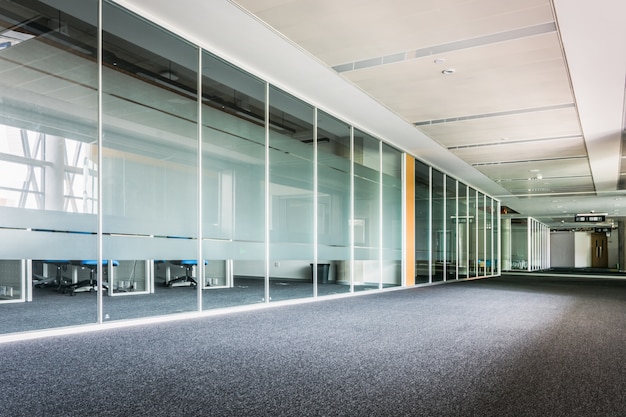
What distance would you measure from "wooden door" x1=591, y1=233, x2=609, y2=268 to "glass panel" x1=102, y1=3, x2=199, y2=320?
39789mm

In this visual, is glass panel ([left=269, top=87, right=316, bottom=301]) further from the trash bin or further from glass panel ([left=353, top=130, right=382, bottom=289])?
glass panel ([left=353, top=130, right=382, bottom=289])

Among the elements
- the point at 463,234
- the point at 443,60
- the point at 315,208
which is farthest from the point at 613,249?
the point at 443,60

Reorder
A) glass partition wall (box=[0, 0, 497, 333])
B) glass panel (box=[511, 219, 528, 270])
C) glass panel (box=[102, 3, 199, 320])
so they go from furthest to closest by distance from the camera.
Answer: glass panel (box=[511, 219, 528, 270]) → glass panel (box=[102, 3, 199, 320]) → glass partition wall (box=[0, 0, 497, 333])

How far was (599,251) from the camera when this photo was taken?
38688 mm

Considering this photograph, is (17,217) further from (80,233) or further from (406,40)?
(406,40)

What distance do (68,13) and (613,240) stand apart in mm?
40605

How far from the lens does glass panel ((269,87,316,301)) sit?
24.6 ft

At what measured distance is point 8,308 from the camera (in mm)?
6121

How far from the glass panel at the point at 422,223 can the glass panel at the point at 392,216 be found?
104 centimetres

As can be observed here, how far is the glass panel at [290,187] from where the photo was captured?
295 inches

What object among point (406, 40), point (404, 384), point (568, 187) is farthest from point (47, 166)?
point (568, 187)

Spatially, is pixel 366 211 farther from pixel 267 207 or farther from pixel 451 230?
pixel 451 230

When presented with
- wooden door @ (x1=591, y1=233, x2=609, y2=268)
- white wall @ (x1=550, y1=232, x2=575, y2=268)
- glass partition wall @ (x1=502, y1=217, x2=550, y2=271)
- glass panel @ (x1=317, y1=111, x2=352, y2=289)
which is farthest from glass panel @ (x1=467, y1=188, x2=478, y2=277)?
wooden door @ (x1=591, y1=233, x2=609, y2=268)

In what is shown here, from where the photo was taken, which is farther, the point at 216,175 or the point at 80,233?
the point at 216,175
